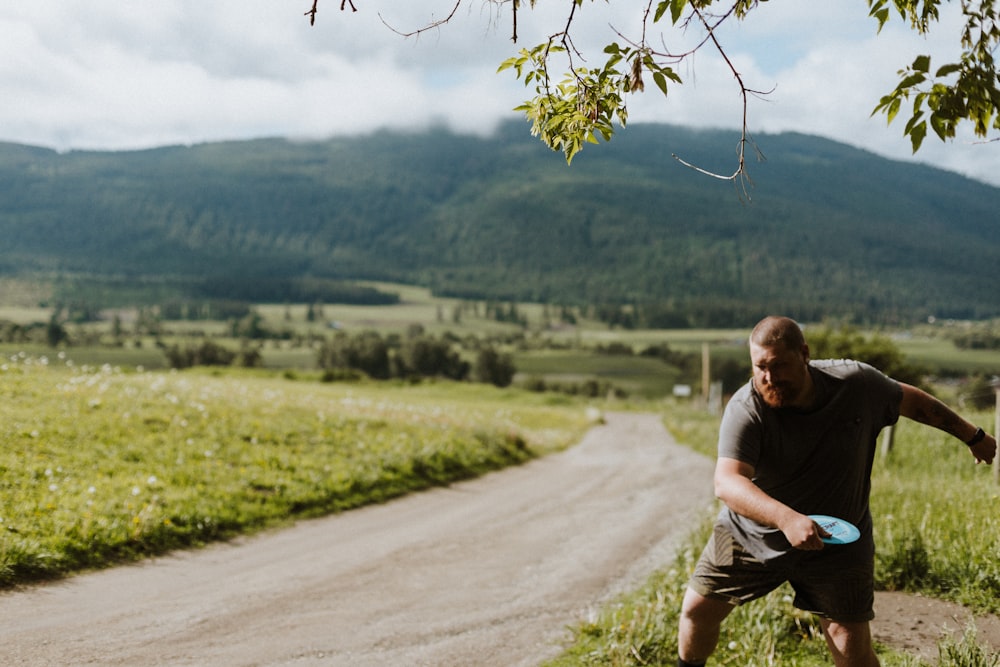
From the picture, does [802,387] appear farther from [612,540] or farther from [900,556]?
[612,540]

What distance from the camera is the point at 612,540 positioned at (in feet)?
43.8

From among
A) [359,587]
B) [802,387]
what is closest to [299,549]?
[359,587]

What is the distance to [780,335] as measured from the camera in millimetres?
4367

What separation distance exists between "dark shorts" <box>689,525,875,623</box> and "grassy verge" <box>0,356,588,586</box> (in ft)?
23.1

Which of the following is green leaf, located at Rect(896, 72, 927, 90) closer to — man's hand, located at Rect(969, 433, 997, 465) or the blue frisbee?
man's hand, located at Rect(969, 433, 997, 465)

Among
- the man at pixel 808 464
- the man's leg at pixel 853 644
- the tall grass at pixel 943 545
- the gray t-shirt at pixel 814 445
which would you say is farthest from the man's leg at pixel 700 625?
the tall grass at pixel 943 545

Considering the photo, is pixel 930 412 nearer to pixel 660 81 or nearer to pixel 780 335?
pixel 780 335

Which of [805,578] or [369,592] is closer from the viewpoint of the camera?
[805,578]

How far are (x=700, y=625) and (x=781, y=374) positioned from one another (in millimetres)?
1663

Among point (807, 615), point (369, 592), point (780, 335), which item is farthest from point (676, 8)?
point (369, 592)

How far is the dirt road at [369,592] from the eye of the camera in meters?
7.03

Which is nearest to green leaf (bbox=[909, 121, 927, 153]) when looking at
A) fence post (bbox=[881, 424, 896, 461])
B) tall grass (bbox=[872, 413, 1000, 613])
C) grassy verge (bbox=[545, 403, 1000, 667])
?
grassy verge (bbox=[545, 403, 1000, 667])

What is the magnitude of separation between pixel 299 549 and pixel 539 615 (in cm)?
410

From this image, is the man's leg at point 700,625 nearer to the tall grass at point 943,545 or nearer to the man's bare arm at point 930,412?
the man's bare arm at point 930,412
